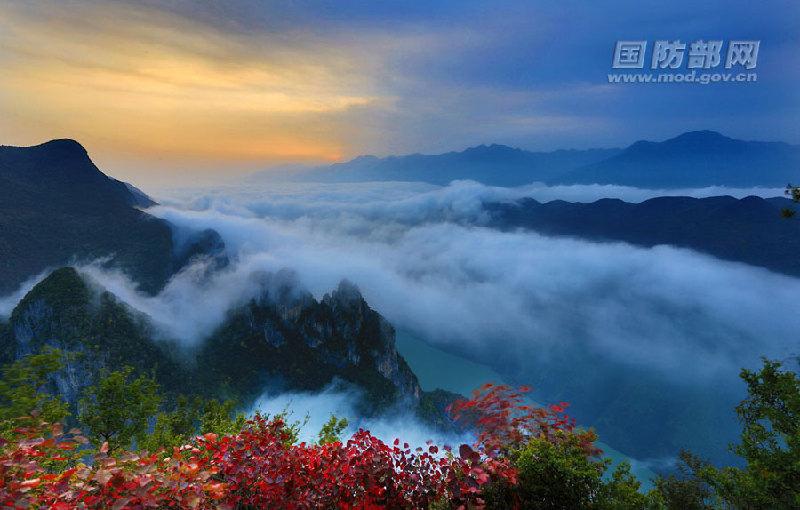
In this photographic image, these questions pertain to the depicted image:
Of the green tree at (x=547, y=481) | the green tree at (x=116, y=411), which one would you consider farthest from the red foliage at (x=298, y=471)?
the green tree at (x=116, y=411)

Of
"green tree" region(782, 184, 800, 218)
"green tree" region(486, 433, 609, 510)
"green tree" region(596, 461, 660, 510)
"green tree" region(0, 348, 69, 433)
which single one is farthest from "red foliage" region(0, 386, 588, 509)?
"green tree" region(0, 348, 69, 433)

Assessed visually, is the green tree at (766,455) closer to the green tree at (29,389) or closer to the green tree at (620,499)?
the green tree at (620,499)

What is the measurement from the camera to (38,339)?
113 m

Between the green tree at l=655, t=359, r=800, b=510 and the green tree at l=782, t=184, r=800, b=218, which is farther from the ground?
the green tree at l=782, t=184, r=800, b=218

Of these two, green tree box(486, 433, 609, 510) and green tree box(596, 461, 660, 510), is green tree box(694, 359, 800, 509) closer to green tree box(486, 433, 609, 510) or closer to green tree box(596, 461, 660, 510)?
green tree box(596, 461, 660, 510)

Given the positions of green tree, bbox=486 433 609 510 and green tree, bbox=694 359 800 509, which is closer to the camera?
green tree, bbox=486 433 609 510

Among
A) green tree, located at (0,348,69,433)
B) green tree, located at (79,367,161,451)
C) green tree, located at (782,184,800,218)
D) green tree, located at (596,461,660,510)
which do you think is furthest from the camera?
green tree, located at (79,367,161,451)

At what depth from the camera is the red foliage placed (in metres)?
5.14

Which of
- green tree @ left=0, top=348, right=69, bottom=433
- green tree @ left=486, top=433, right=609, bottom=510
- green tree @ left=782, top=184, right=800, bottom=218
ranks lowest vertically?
green tree @ left=0, top=348, right=69, bottom=433

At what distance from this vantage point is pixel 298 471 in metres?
6.71

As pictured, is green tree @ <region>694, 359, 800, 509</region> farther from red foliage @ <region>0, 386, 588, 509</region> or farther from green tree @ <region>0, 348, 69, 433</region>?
green tree @ <region>0, 348, 69, 433</region>

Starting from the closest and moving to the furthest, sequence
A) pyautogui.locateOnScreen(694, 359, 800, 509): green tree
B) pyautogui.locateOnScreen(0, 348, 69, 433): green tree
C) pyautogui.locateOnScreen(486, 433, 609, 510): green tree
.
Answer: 1. pyautogui.locateOnScreen(486, 433, 609, 510): green tree
2. pyautogui.locateOnScreen(694, 359, 800, 509): green tree
3. pyautogui.locateOnScreen(0, 348, 69, 433): green tree

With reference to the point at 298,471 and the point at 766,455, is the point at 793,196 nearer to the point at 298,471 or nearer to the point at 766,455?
the point at 766,455

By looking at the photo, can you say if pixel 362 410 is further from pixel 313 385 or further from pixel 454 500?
pixel 454 500
